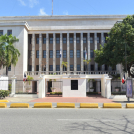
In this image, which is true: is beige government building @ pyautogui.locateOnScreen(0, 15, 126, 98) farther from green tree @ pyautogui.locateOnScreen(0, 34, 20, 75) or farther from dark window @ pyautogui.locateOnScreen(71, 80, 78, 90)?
dark window @ pyautogui.locateOnScreen(71, 80, 78, 90)

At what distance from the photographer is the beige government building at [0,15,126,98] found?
35625 mm

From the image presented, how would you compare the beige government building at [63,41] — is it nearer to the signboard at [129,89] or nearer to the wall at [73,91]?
the wall at [73,91]

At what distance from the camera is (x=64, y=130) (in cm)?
661

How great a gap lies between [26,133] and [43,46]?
31615mm

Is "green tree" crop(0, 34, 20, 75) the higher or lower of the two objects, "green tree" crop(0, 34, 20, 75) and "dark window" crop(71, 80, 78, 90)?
the higher

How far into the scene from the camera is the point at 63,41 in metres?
37.4

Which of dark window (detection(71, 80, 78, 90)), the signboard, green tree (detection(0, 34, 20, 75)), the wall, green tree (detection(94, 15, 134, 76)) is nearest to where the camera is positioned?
the signboard

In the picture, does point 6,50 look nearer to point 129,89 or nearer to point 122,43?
point 122,43

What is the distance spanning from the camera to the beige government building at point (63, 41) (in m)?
35.6

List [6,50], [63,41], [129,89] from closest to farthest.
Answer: [129,89] → [6,50] → [63,41]

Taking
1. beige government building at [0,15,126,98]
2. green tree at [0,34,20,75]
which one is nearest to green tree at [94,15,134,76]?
beige government building at [0,15,126,98]

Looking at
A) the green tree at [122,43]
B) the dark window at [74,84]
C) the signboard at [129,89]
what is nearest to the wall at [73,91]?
the dark window at [74,84]

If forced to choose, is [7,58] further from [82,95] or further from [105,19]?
[105,19]

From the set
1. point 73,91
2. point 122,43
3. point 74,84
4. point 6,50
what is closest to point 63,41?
point 6,50
